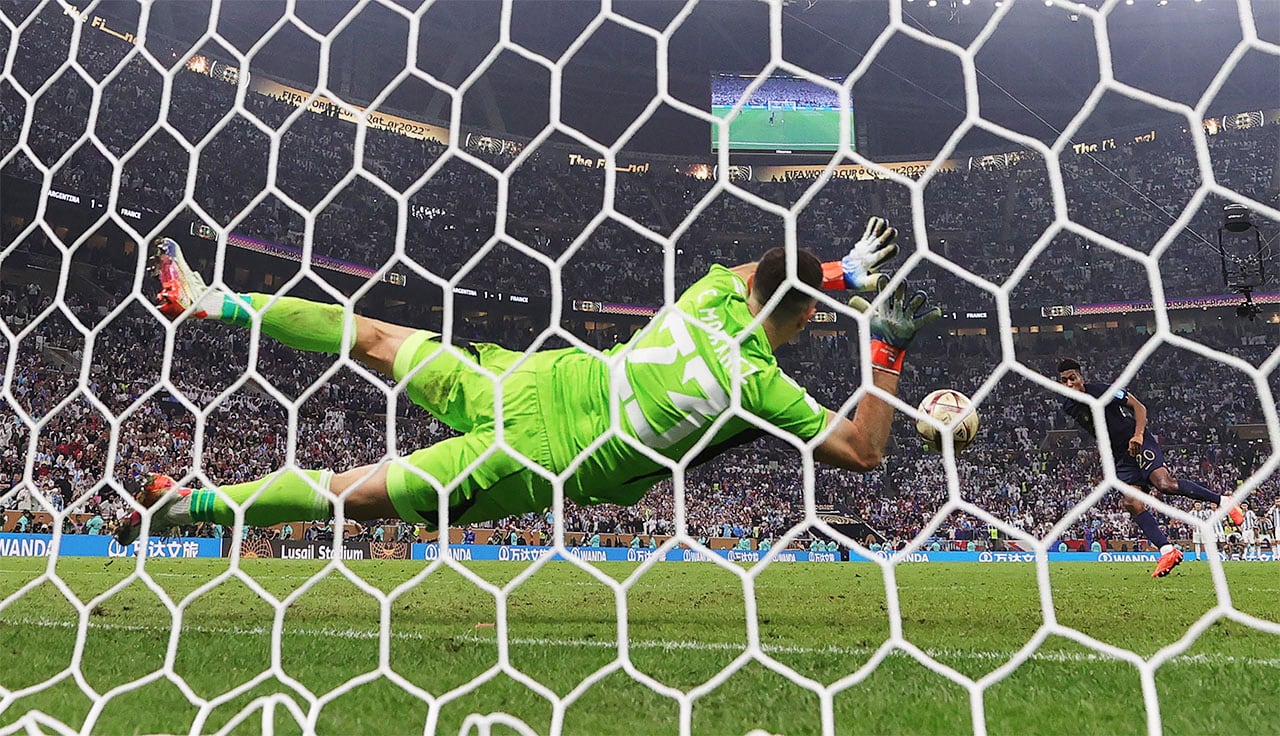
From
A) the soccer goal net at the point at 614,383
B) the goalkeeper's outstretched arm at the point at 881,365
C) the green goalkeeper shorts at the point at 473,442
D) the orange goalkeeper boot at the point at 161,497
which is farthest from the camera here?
the orange goalkeeper boot at the point at 161,497

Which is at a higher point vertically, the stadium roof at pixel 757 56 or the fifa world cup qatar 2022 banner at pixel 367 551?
the stadium roof at pixel 757 56

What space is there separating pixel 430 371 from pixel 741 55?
61.6ft

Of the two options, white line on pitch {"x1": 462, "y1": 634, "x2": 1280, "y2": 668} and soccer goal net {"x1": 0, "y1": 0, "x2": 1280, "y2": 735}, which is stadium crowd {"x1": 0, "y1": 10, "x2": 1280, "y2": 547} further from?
white line on pitch {"x1": 462, "y1": 634, "x2": 1280, "y2": 668}

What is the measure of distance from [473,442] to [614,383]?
78 cm

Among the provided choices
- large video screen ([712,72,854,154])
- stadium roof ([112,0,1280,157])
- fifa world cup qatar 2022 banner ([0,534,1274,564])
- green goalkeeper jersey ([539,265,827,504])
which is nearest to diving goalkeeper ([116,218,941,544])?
green goalkeeper jersey ([539,265,827,504])

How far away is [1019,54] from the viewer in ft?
60.2

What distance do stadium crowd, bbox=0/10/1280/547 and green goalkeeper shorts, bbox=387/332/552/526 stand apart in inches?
331

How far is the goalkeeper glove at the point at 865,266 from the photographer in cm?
211

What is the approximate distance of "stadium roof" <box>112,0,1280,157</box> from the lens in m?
16.9

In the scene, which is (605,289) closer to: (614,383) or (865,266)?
(865,266)

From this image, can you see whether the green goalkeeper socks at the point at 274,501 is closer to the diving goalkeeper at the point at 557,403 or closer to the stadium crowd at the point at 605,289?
the diving goalkeeper at the point at 557,403

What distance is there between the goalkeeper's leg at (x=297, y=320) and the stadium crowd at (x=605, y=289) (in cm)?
807

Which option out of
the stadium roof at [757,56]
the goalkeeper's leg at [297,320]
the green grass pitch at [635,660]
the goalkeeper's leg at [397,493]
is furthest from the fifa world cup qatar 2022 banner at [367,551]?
the stadium roof at [757,56]

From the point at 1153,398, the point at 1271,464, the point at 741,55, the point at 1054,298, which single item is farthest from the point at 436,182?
the point at 1271,464
